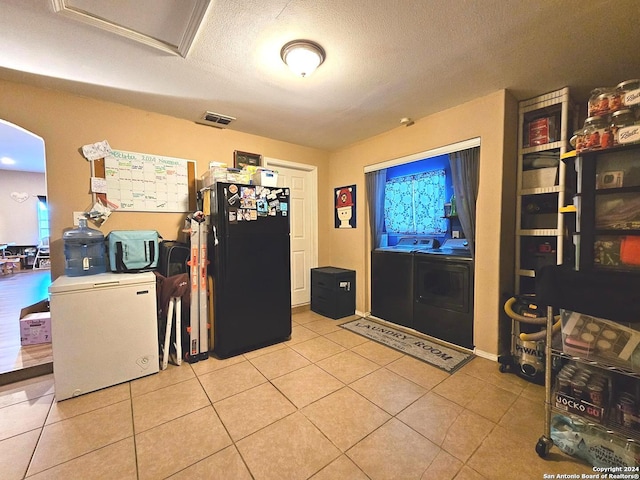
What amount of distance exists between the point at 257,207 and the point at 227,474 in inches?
77.8

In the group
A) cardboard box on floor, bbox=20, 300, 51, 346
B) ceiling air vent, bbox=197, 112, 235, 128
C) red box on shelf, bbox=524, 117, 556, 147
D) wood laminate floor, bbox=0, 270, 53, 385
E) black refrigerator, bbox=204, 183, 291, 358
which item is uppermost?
ceiling air vent, bbox=197, 112, 235, 128

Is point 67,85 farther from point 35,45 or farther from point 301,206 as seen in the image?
point 301,206

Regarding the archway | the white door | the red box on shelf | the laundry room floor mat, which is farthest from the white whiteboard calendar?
the red box on shelf

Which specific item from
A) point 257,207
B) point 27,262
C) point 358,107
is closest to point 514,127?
point 358,107

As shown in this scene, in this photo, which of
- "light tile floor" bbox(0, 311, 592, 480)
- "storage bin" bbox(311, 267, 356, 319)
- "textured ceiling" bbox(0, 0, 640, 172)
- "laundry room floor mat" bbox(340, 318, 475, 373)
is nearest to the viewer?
"light tile floor" bbox(0, 311, 592, 480)

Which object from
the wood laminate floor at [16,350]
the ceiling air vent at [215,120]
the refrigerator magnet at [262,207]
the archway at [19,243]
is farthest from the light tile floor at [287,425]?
the ceiling air vent at [215,120]

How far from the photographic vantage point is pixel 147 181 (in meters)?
2.63

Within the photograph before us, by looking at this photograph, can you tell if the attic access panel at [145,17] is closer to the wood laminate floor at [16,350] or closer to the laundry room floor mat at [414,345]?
the wood laminate floor at [16,350]

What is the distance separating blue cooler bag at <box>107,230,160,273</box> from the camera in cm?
228

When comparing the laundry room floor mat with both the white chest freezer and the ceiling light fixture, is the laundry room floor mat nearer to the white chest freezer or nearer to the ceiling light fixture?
the white chest freezer

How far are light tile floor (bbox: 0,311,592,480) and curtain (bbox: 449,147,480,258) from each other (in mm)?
1280

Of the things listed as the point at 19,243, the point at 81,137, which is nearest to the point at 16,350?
the point at 81,137

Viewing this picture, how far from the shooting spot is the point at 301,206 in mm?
3938

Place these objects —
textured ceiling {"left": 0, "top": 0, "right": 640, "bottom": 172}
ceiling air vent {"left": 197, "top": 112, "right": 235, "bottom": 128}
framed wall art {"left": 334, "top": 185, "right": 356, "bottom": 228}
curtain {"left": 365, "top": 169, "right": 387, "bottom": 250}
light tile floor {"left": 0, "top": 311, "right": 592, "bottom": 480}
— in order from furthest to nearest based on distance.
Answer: framed wall art {"left": 334, "top": 185, "right": 356, "bottom": 228} → curtain {"left": 365, "top": 169, "right": 387, "bottom": 250} → ceiling air vent {"left": 197, "top": 112, "right": 235, "bottom": 128} → textured ceiling {"left": 0, "top": 0, "right": 640, "bottom": 172} → light tile floor {"left": 0, "top": 311, "right": 592, "bottom": 480}
